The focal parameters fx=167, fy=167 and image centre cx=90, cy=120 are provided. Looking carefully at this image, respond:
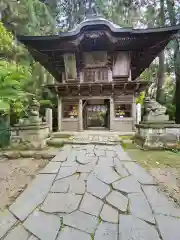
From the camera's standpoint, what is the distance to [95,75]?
872cm

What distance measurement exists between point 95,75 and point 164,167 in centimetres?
619

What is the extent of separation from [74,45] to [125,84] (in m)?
2.99

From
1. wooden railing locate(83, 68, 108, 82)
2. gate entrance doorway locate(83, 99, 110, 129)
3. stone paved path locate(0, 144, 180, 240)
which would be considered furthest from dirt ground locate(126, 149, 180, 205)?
gate entrance doorway locate(83, 99, 110, 129)

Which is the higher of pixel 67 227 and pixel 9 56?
pixel 9 56

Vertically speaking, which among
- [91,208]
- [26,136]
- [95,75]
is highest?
[95,75]

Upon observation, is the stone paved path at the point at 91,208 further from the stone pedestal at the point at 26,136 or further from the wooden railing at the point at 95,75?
the wooden railing at the point at 95,75

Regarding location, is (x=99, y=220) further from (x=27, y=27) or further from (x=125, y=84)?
(x=27, y=27)

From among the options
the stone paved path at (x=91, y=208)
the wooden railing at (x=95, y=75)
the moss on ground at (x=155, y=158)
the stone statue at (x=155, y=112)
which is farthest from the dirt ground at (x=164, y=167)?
the wooden railing at (x=95, y=75)

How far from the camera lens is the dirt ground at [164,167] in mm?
2810

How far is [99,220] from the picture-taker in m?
2.15

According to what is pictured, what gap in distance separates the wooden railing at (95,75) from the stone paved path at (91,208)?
5.95 meters

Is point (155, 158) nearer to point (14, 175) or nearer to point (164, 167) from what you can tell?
point (164, 167)

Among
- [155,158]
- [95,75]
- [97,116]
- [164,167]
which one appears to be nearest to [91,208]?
[164,167]

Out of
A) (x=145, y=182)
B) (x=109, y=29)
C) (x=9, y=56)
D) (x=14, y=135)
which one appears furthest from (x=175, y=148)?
(x=9, y=56)
